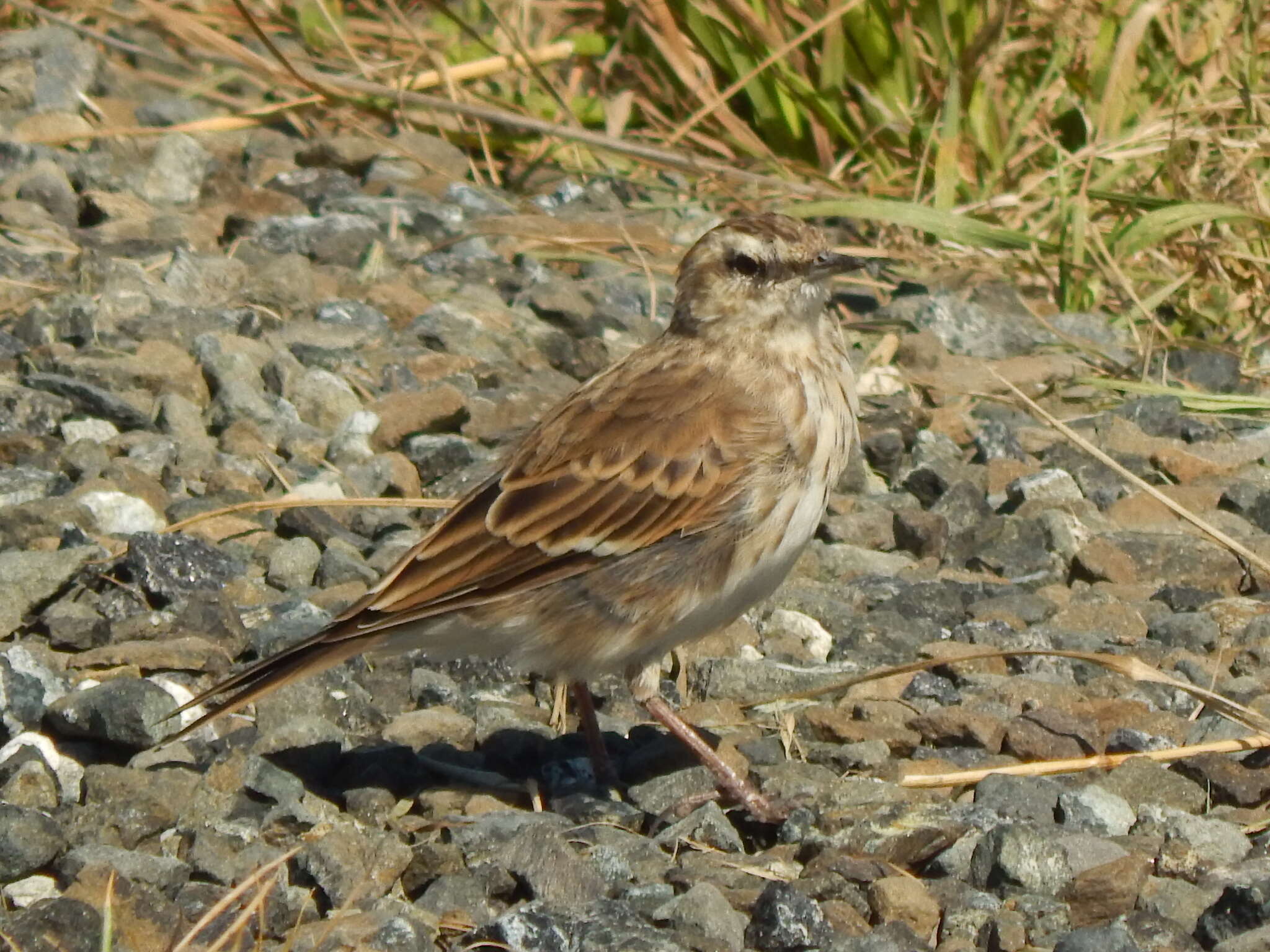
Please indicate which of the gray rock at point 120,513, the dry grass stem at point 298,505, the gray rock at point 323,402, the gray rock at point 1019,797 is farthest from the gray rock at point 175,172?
the gray rock at point 1019,797

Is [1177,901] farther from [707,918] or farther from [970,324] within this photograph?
[970,324]

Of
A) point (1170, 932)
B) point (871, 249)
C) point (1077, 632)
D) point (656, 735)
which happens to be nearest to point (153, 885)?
point (656, 735)

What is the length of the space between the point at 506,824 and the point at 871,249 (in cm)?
407

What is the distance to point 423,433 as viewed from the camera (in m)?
6.04

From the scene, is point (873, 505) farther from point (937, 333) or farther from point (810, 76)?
point (810, 76)

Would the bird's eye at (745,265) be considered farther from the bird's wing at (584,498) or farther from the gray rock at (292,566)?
the gray rock at (292,566)

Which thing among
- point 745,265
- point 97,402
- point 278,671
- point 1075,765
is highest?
point 745,265

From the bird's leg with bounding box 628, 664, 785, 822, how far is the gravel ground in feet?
0.18

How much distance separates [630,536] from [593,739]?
19.2 inches

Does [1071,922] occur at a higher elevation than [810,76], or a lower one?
lower

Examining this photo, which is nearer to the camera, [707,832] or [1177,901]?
[1177,901]

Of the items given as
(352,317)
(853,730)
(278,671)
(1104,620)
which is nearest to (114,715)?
(278,671)

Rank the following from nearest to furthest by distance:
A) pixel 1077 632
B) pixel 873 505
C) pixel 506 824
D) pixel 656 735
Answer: pixel 506 824 < pixel 656 735 < pixel 1077 632 < pixel 873 505

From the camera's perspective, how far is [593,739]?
4.53 m
